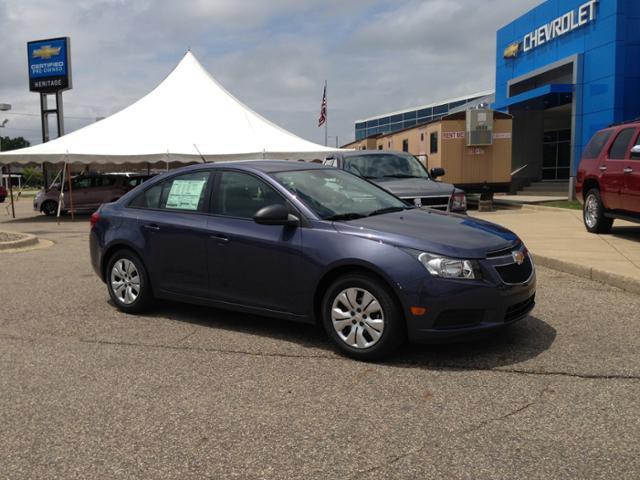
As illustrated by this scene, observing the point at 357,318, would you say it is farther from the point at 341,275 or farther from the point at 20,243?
the point at 20,243

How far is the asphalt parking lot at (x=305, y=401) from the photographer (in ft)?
10.1

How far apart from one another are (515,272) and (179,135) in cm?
1707

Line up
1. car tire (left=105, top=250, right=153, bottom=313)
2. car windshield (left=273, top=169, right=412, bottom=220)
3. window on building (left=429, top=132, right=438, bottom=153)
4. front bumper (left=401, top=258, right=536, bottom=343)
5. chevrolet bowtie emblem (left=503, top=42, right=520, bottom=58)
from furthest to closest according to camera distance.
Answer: chevrolet bowtie emblem (left=503, top=42, right=520, bottom=58) → window on building (left=429, top=132, right=438, bottom=153) → car tire (left=105, top=250, right=153, bottom=313) → car windshield (left=273, top=169, right=412, bottom=220) → front bumper (left=401, top=258, right=536, bottom=343)

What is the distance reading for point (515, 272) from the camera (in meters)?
4.63

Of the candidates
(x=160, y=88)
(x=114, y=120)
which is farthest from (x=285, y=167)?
(x=160, y=88)

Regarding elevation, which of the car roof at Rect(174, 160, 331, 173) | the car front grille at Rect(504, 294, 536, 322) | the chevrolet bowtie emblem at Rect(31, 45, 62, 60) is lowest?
the car front grille at Rect(504, 294, 536, 322)

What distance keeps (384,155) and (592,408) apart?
871 cm

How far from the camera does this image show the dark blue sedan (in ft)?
14.4

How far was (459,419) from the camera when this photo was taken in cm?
356

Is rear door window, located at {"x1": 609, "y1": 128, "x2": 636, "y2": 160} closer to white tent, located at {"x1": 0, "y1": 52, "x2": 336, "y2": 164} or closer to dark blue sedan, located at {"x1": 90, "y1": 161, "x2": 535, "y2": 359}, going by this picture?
dark blue sedan, located at {"x1": 90, "y1": 161, "x2": 535, "y2": 359}

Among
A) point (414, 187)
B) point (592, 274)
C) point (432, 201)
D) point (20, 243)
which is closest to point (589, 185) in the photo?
point (432, 201)

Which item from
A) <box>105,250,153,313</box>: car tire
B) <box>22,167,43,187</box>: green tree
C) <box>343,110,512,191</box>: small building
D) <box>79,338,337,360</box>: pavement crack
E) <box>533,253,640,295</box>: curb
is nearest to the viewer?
<box>79,338,337,360</box>: pavement crack

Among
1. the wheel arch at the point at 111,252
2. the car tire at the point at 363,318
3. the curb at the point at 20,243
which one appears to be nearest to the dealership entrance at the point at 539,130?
the curb at the point at 20,243

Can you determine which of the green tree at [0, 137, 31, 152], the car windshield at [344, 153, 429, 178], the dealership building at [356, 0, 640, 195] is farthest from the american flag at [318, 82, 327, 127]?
the green tree at [0, 137, 31, 152]
